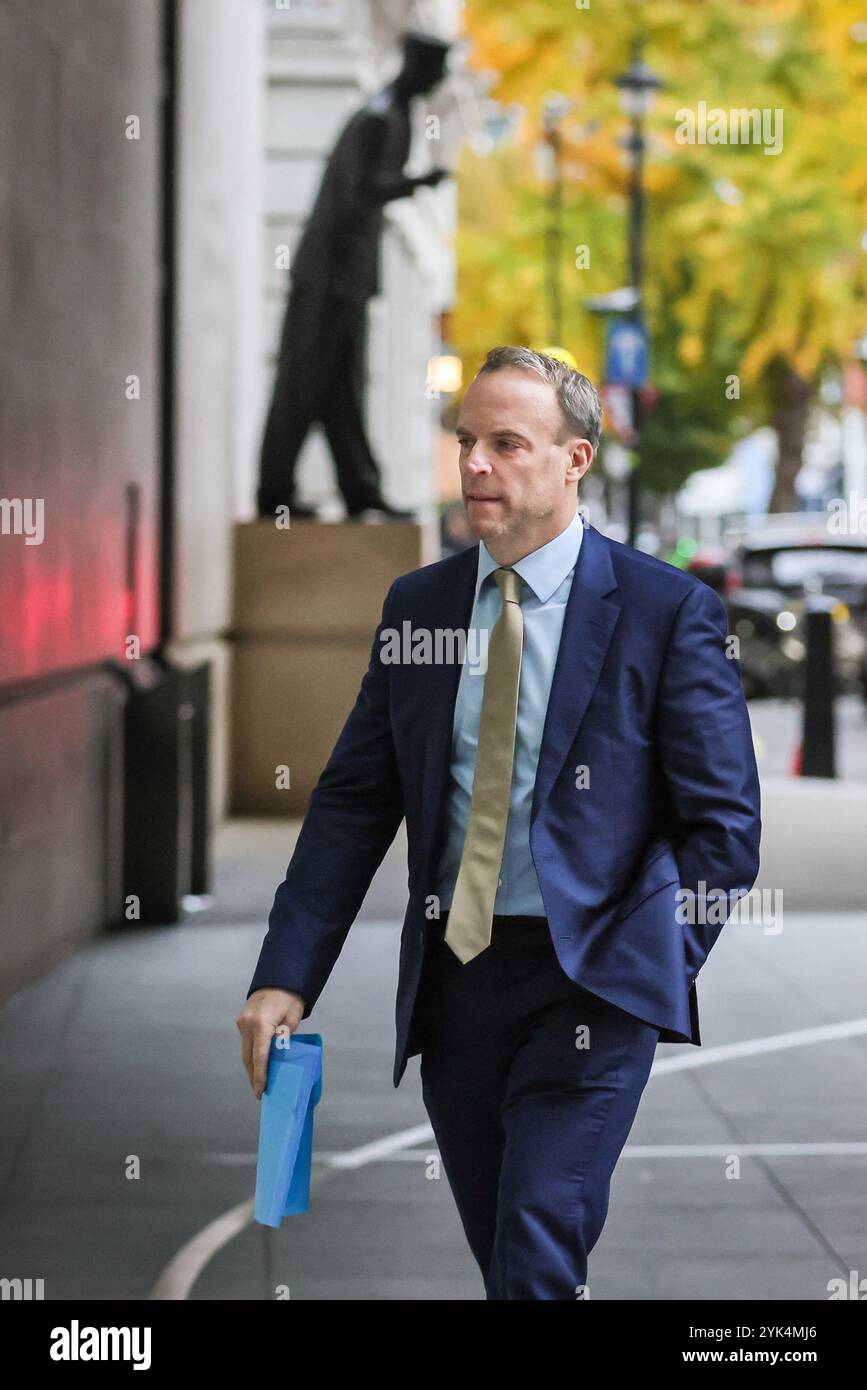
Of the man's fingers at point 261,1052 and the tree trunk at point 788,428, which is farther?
the tree trunk at point 788,428

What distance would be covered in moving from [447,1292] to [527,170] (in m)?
40.0

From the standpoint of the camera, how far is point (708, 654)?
3334 millimetres

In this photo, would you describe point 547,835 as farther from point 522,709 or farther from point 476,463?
point 476,463

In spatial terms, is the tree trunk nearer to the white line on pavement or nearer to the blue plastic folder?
the white line on pavement

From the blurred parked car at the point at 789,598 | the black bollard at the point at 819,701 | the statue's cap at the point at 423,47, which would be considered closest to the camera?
the statue's cap at the point at 423,47

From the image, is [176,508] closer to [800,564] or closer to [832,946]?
[832,946]

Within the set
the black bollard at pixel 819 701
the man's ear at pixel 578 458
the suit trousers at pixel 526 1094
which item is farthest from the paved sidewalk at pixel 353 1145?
the black bollard at pixel 819 701

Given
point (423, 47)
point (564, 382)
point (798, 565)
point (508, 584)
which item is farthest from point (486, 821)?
point (798, 565)

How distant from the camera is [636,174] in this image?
997 inches

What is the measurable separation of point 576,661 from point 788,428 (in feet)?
131

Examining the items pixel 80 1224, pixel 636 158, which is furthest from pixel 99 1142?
pixel 636 158

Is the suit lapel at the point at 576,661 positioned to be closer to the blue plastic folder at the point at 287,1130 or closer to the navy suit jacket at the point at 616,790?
the navy suit jacket at the point at 616,790

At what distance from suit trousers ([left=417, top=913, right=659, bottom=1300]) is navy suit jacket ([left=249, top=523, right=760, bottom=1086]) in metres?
0.06

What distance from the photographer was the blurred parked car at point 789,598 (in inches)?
1003
